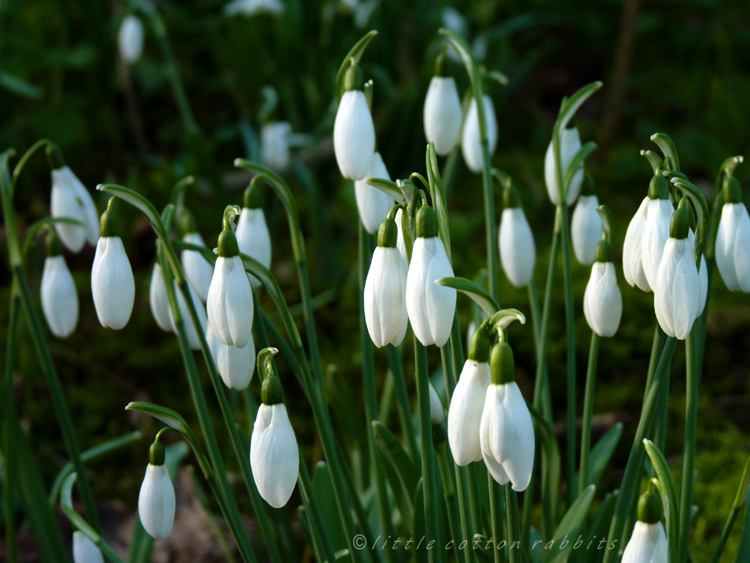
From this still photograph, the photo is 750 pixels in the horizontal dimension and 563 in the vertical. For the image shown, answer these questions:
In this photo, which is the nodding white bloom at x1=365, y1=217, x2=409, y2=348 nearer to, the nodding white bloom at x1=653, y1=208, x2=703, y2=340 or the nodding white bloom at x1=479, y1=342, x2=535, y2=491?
the nodding white bloom at x1=479, y1=342, x2=535, y2=491

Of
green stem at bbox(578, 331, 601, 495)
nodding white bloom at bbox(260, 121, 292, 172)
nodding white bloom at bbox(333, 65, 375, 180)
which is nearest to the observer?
nodding white bloom at bbox(333, 65, 375, 180)

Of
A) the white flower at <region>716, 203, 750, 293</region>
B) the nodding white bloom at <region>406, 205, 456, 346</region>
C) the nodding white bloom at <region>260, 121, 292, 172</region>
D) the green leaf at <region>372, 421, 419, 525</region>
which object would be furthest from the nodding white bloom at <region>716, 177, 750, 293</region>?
the nodding white bloom at <region>260, 121, 292, 172</region>

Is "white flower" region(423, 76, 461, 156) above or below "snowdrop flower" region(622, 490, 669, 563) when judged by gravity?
above

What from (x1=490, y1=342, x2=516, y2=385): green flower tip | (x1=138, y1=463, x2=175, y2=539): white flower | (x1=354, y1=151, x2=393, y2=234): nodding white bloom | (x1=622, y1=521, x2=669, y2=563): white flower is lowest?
(x1=622, y1=521, x2=669, y2=563): white flower

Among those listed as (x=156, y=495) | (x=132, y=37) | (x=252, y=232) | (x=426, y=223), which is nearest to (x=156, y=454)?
(x=156, y=495)

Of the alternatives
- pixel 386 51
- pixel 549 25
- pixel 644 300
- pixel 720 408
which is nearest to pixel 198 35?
pixel 386 51

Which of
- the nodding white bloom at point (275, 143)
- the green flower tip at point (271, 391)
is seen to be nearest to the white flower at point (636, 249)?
the green flower tip at point (271, 391)
